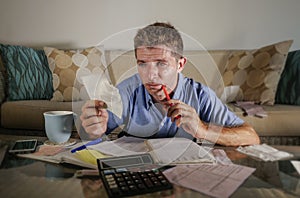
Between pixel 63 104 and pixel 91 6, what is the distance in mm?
872

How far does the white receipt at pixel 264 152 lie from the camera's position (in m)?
0.74

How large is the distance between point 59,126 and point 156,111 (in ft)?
0.95

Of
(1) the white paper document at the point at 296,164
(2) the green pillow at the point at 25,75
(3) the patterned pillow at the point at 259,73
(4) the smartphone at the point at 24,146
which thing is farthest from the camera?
(2) the green pillow at the point at 25,75

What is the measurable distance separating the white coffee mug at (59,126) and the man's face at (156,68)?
0.81 ft

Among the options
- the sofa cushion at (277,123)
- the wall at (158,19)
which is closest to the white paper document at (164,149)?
the sofa cushion at (277,123)

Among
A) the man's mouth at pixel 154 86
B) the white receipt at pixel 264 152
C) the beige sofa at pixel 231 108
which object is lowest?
the beige sofa at pixel 231 108

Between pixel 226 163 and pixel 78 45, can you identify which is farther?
pixel 78 45

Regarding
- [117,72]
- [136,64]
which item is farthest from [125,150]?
[117,72]

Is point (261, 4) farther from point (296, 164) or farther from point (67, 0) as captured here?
point (296, 164)

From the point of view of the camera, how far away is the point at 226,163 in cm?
69

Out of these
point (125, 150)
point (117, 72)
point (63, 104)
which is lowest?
point (63, 104)

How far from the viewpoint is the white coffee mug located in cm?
83

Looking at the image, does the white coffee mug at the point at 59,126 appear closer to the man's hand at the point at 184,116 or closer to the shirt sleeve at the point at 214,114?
the man's hand at the point at 184,116

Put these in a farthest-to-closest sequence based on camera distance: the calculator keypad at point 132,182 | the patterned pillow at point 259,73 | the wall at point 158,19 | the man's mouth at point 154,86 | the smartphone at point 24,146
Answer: the wall at point 158,19 < the patterned pillow at point 259,73 < the man's mouth at point 154,86 < the smartphone at point 24,146 < the calculator keypad at point 132,182
